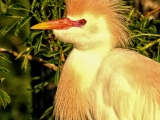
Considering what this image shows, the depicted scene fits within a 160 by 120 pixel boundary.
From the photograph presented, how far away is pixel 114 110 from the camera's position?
3635 millimetres

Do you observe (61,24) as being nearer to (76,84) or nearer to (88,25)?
(88,25)

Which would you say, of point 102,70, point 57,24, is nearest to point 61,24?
point 57,24

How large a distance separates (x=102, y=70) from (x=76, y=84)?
24cm

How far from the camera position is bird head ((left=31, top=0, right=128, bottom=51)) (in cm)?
364

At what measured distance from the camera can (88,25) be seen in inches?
144

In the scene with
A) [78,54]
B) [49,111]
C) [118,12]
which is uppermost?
[118,12]

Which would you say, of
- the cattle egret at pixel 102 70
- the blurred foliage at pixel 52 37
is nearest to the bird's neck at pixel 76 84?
the cattle egret at pixel 102 70

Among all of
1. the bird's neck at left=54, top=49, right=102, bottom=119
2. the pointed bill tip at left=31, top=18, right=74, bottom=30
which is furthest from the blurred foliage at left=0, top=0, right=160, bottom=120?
the pointed bill tip at left=31, top=18, right=74, bottom=30

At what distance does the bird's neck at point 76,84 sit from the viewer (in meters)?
3.82

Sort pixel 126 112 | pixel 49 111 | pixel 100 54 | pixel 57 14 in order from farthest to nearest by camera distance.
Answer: pixel 49 111, pixel 57 14, pixel 100 54, pixel 126 112

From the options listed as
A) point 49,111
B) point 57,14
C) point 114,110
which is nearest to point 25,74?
point 49,111

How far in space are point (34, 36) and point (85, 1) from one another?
0.51 metres

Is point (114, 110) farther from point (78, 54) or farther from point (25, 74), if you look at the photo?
point (25, 74)

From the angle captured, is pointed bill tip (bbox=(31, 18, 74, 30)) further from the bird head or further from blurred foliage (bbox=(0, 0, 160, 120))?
blurred foliage (bbox=(0, 0, 160, 120))
